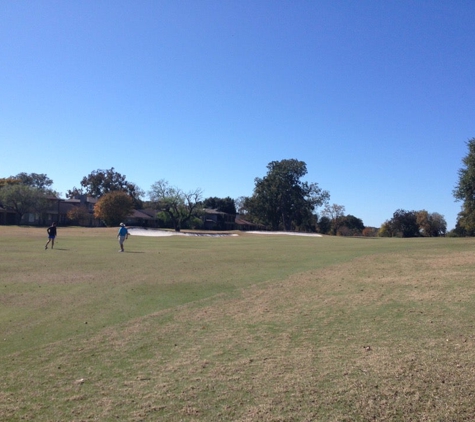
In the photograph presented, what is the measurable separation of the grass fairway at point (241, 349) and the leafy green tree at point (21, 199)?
8478 centimetres

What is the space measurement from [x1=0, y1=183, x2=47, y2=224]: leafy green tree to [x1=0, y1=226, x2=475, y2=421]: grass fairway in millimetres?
84780

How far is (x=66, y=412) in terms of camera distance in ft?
21.2

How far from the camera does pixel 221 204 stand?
501 feet

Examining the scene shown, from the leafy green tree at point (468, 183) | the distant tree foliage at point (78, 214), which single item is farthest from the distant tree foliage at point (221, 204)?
the leafy green tree at point (468, 183)

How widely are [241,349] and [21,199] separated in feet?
315

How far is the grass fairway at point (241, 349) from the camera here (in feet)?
21.4

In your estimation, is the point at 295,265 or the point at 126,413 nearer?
the point at 126,413

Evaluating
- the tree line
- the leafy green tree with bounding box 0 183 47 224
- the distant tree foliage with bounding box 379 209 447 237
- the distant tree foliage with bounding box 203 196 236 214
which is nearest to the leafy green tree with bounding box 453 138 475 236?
the tree line

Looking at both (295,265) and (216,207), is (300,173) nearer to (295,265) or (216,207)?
(216,207)

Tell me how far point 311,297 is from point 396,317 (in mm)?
3270

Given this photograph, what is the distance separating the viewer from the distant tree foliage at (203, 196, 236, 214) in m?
153

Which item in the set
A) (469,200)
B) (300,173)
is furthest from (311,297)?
(300,173)

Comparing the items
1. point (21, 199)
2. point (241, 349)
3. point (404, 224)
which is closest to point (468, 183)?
point (241, 349)

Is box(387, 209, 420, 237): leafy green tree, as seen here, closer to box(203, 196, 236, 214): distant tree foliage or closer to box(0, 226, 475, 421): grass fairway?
box(203, 196, 236, 214): distant tree foliage
